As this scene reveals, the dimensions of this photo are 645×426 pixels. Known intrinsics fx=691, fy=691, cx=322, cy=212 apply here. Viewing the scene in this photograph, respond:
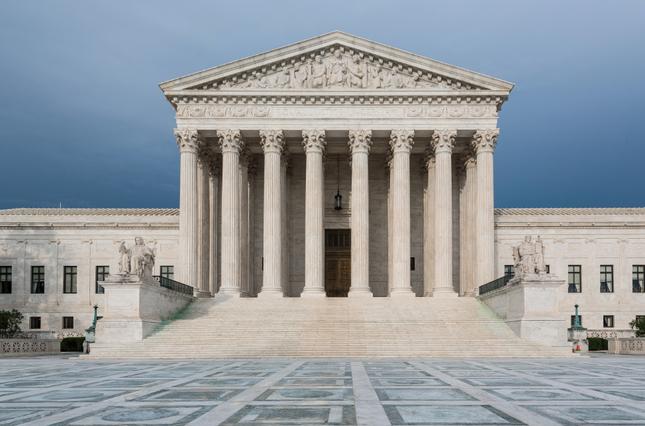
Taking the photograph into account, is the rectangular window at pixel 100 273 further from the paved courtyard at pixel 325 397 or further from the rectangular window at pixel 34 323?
the paved courtyard at pixel 325 397

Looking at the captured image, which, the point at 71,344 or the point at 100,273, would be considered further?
the point at 100,273

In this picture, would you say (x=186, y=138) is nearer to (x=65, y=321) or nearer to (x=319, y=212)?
(x=319, y=212)

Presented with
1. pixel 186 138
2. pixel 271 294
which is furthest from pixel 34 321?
pixel 271 294

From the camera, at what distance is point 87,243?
58.7m

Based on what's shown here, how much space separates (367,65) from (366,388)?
37.4 metres

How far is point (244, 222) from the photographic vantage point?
5441 cm

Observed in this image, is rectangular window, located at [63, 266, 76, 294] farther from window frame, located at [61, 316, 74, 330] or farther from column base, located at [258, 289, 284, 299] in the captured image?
column base, located at [258, 289, 284, 299]

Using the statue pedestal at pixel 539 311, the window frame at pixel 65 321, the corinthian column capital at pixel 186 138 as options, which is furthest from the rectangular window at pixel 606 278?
the window frame at pixel 65 321

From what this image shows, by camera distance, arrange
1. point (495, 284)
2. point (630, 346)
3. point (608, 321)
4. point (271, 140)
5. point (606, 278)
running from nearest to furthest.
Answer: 1. point (630, 346)
2. point (495, 284)
3. point (271, 140)
4. point (608, 321)
5. point (606, 278)

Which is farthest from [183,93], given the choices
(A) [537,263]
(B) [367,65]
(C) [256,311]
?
(A) [537,263]

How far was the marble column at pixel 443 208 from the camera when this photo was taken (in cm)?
5012

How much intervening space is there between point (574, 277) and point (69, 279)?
4227cm

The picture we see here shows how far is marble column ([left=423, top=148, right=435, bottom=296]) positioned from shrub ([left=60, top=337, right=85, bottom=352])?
26040 mm

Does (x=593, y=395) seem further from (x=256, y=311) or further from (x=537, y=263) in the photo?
(x=256, y=311)
